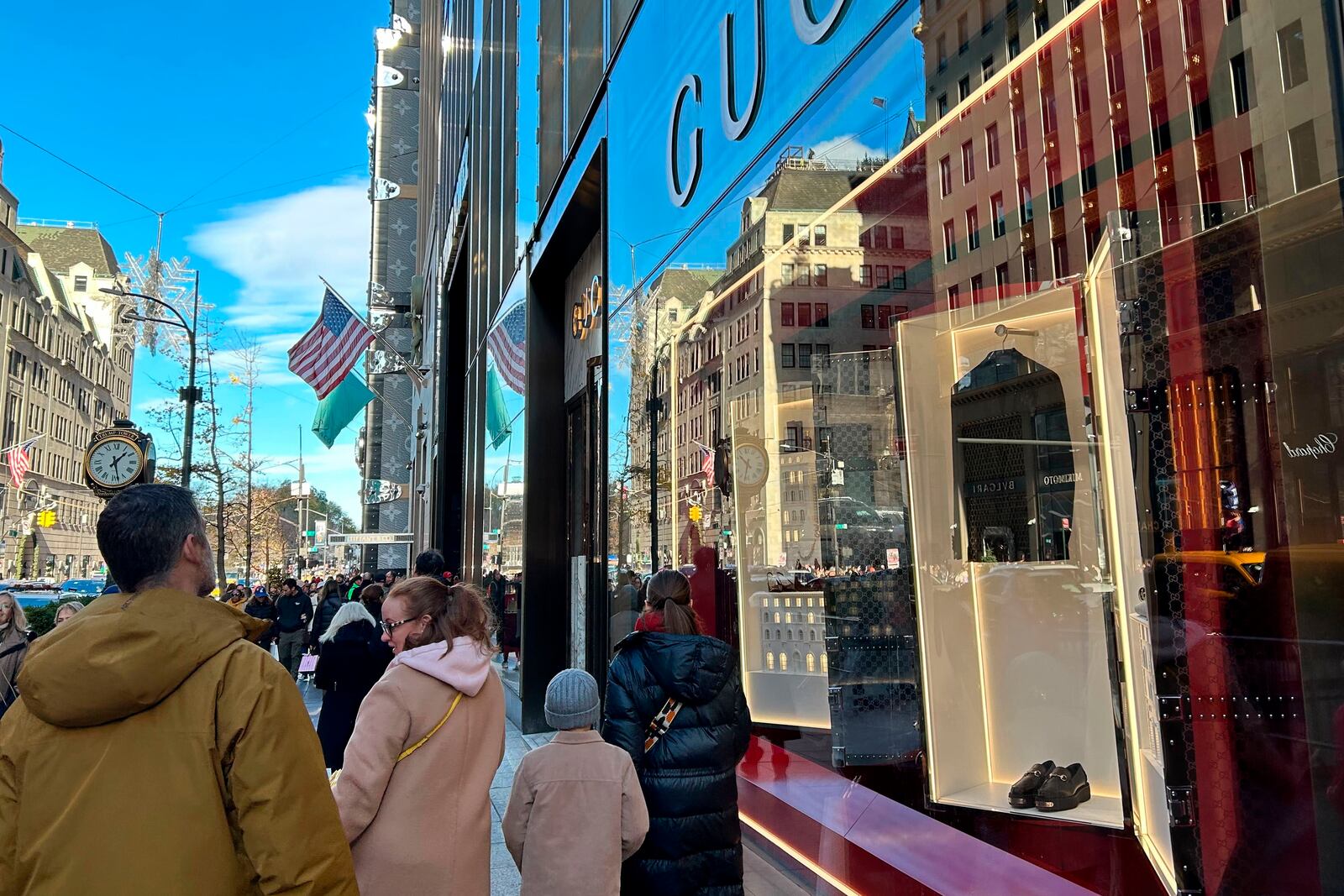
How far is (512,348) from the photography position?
43.2ft

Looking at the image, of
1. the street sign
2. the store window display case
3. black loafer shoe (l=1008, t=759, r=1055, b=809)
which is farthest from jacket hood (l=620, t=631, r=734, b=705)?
the street sign

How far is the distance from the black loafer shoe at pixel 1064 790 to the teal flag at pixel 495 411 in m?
10.4

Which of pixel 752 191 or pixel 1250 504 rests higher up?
pixel 752 191

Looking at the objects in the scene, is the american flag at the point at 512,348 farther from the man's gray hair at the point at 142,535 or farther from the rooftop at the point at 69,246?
the rooftop at the point at 69,246

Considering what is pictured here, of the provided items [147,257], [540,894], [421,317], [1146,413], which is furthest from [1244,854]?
[421,317]

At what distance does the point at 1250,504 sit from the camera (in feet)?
7.88

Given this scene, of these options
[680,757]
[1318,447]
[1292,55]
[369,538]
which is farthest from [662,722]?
[369,538]

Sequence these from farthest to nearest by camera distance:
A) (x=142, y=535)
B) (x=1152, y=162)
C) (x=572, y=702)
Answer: (x=572, y=702) → (x=1152, y=162) → (x=142, y=535)

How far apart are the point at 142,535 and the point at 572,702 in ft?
5.13

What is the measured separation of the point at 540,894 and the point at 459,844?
1.21ft

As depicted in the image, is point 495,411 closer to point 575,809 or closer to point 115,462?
point 115,462

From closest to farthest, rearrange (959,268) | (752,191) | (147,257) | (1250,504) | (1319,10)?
1. (1319,10)
2. (1250,504)
3. (959,268)
4. (752,191)
5. (147,257)

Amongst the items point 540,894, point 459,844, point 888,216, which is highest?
point 888,216

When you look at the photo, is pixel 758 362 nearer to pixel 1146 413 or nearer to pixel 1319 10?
pixel 1146 413
